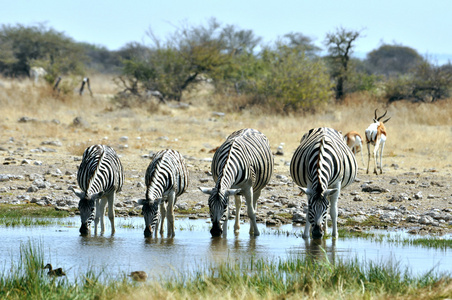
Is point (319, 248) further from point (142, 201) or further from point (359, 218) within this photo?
point (359, 218)

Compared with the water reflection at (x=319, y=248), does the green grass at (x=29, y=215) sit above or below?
above

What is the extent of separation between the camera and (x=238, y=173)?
9.12m

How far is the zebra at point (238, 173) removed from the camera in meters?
8.43

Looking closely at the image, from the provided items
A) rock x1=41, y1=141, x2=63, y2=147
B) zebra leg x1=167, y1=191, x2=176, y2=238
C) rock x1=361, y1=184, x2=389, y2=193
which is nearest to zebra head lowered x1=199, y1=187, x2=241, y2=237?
zebra leg x1=167, y1=191, x2=176, y2=238

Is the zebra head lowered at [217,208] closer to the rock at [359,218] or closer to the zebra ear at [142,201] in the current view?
the zebra ear at [142,201]

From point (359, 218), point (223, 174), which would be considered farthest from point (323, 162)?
point (359, 218)

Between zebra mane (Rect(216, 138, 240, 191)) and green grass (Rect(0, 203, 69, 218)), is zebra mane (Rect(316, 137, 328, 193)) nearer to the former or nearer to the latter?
zebra mane (Rect(216, 138, 240, 191))

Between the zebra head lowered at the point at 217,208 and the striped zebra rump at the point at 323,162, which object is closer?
the zebra head lowered at the point at 217,208

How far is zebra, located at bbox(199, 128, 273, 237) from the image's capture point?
8430 mm

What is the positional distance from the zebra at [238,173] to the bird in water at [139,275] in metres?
2.04

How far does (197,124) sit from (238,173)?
54.6ft

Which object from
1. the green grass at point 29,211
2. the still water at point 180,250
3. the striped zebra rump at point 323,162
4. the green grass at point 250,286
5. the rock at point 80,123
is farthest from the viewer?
the rock at point 80,123

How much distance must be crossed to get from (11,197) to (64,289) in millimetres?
7837

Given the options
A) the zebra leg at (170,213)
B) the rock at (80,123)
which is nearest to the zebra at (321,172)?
→ the zebra leg at (170,213)
